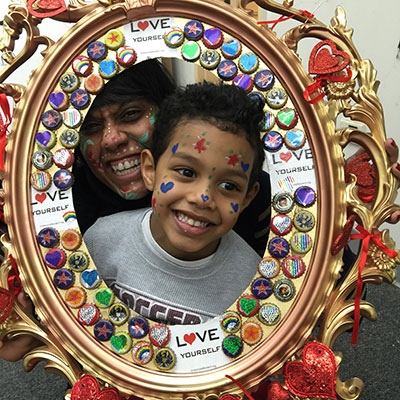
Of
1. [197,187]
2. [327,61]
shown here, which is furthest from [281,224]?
[327,61]

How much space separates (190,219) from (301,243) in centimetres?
16

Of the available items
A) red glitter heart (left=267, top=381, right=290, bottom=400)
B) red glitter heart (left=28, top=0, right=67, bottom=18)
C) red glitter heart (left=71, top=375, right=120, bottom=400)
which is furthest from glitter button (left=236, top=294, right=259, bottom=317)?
red glitter heart (left=28, top=0, right=67, bottom=18)

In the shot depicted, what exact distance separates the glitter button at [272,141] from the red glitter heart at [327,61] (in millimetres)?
105

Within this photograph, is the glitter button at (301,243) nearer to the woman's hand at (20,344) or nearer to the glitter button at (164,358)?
the glitter button at (164,358)

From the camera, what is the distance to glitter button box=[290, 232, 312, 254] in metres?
0.60

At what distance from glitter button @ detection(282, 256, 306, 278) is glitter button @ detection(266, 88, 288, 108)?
0.21m

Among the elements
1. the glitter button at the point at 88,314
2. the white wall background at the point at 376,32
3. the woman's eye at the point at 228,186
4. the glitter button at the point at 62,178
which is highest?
the white wall background at the point at 376,32

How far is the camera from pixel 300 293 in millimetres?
592

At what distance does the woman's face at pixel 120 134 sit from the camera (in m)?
0.60

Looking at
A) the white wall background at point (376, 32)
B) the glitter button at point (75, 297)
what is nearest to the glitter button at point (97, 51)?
the glitter button at point (75, 297)

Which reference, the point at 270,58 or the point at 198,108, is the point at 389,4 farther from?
the point at 198,108

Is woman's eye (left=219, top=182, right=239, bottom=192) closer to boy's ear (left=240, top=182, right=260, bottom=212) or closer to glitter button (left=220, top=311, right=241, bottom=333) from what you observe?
boy's ear (left=240, top=182, right=260, bottom=212)

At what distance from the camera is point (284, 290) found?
1.95 ft

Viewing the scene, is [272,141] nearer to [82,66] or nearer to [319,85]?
[319,85]
